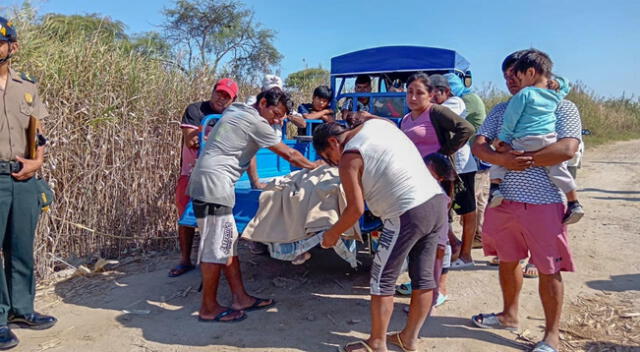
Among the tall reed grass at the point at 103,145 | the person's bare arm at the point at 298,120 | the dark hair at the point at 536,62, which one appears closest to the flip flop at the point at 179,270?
the tall reed grass at the point at 103,145

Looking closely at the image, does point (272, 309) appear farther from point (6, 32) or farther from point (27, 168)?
point (6, 32)

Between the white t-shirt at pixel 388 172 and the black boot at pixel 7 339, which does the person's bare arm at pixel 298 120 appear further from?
the black boot at pixel 7 339

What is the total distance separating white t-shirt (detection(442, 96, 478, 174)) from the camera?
436cm

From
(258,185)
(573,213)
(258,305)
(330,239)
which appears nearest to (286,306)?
(258,305)

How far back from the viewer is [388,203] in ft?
9.78

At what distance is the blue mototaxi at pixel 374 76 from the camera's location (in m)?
4.97

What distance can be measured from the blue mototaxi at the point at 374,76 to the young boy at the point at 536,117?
5.07ft

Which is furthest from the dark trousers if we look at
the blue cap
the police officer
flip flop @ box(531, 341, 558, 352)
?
flip flop @ box(531, 341, 558, 352)

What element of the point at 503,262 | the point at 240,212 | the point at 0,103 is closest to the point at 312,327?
the point at 240,212

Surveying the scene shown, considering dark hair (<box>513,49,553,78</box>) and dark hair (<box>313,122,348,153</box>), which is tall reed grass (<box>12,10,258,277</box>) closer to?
dark hair (<box>313,122,348,153</box>)

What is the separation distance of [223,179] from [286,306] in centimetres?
119

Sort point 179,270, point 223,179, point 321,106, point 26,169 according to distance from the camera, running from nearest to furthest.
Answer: point 26,169 < point 223,179 < point 179,270 < point 321,106

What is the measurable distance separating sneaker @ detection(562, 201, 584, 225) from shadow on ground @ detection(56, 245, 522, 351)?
0.91 m

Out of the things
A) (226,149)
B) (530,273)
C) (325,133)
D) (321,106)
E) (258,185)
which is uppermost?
(321,106)
